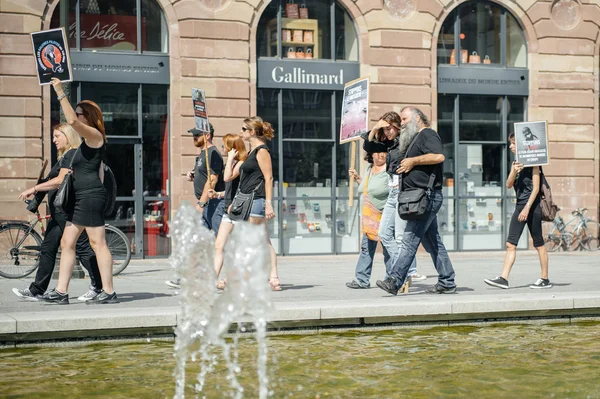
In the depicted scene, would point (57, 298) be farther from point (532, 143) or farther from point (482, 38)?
point (482, 38)

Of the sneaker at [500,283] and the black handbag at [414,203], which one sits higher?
the black handbag at [414,203]

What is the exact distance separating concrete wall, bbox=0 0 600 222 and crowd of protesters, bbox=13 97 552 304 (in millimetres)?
5766

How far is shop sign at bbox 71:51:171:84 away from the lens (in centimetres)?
1703

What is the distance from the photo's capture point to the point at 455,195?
1969 cm

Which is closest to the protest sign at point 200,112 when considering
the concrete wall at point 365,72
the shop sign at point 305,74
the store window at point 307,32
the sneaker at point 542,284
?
the sneaker at point 542,284

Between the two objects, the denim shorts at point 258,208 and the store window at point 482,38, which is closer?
the denim shorts at point 258,208

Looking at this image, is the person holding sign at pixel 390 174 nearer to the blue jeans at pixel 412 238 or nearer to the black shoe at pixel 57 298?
the blue jeans at pixel 412 238

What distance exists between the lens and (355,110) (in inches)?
481

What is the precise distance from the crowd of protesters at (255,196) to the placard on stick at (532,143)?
0.42ft

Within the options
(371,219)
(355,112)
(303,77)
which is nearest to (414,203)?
(371,219)

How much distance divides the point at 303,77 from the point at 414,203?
9.14 meters

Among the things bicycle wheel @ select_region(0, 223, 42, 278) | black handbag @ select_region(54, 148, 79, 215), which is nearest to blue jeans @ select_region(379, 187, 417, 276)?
black handbag @ select_region(54, 148, 79, 215)

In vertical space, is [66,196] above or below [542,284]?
above

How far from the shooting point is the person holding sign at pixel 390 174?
404 inches
